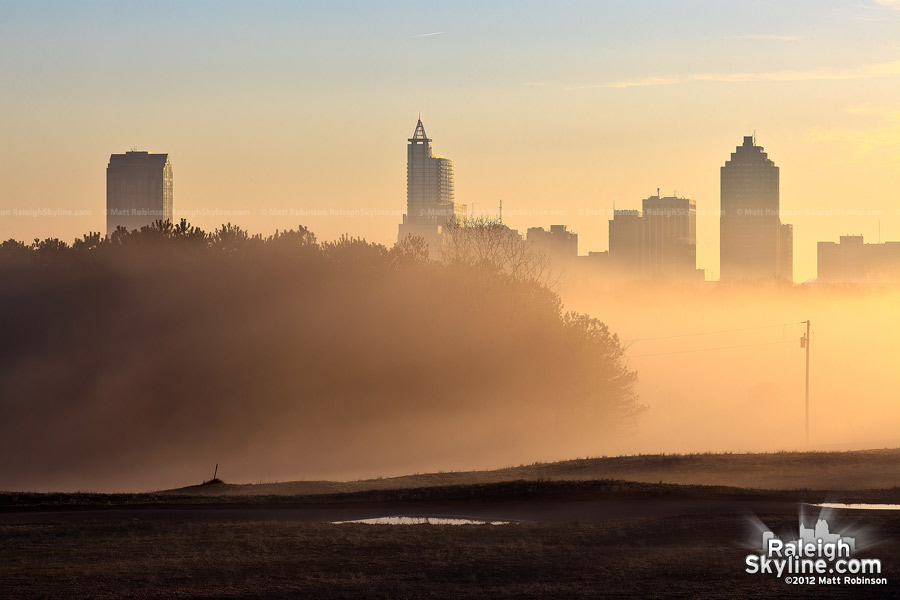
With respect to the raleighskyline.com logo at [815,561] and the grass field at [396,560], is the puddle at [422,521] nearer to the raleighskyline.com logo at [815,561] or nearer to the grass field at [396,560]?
the grass field at [396,560]

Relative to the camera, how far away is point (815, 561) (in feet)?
81.1

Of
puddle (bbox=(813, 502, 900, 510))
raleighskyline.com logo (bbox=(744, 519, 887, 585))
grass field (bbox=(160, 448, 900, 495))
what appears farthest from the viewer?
grass field (bbox=(160, 448, 900, 495))

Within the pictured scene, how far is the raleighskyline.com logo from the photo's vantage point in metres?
23.0

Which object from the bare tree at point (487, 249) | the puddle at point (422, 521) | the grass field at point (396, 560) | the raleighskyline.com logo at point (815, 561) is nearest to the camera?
the grass field at point (396, 560)

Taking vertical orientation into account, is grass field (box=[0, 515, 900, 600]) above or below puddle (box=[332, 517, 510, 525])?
above

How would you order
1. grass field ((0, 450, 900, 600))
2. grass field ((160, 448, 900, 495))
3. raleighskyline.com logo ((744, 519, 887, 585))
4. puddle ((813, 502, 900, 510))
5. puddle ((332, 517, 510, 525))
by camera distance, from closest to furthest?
grass field ((0, 450, 900, 600)) < raleighskyline.com logo ((744, 519, 887, 585)) < puddle ((332, 517, 510, 525)) < puddle ((813, 502, 900, 510)) < grass field ((160, 448, 900, 495))

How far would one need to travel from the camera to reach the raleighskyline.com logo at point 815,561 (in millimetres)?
22984

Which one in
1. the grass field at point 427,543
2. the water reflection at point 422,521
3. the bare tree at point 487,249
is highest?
the bare tree at point 487,249

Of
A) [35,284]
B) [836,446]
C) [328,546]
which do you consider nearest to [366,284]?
[35,284]

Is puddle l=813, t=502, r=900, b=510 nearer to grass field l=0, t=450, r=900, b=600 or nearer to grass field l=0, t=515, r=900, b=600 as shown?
grass field l=0, t=450, r=900, b=600

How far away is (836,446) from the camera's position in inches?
3455

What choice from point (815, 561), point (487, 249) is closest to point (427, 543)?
point (815, 561)

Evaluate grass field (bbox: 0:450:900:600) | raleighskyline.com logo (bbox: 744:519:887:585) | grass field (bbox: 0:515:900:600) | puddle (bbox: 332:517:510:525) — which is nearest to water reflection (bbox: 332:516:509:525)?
puddle (bbox: 332:517:510:525)

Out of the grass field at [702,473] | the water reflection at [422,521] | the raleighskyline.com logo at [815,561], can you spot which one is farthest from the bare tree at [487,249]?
the raleighskyline.com logo at [815,561]
